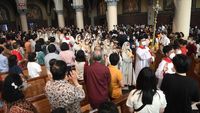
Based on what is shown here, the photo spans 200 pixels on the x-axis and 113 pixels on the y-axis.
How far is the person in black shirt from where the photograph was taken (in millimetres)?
2494

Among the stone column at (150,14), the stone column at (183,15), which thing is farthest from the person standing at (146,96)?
the stone column at (150,14)

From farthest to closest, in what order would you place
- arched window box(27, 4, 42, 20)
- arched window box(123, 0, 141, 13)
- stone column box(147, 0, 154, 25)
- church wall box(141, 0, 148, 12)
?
arched window box(27, 4, 42, 20)
arched window box(123, 0, 141, 13)
church wall box(141, 0, 148, 12)
stone column box(147, 0, 154, 25)

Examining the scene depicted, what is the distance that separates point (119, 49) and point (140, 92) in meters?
4.13

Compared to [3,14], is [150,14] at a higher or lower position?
lower

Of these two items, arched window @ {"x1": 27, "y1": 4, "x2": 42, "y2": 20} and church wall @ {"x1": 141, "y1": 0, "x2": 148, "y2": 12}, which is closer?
church wall @ {"x1": 141, "y1": 0, "x2": 148, "y2": 12}

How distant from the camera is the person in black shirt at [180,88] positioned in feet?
8.18

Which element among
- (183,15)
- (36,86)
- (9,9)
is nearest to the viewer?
(36,86)

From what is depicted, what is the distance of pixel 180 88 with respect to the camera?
253 cm

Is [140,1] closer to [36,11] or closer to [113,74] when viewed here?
[36,11]

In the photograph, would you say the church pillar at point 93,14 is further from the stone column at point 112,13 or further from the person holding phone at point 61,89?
the person holding phone at point 61,89

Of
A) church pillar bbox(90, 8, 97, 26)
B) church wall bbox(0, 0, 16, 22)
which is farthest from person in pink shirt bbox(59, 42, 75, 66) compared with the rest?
church wall bbox(0, 0, 16, 22)

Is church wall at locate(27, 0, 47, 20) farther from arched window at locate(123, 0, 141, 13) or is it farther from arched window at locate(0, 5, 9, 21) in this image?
arched window at locate(123, 0, 141, 13)

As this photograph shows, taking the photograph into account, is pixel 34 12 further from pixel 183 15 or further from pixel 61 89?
pixel 61 89

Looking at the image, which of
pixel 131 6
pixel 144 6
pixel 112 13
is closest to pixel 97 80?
pixel 112 13
